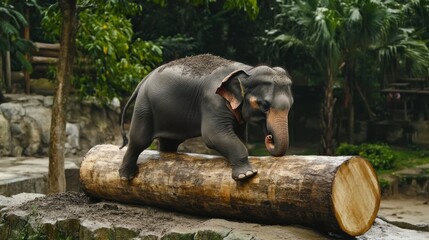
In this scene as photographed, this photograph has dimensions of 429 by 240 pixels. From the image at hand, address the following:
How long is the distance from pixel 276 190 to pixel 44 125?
8633mm

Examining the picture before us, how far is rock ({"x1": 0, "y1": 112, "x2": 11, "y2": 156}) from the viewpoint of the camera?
11398 millimetres

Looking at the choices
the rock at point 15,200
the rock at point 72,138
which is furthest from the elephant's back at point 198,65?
the rock at point 72,138

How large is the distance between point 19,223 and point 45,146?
21.8ft

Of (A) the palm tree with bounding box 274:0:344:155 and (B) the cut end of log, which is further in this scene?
(A) the palm tree with bounding box 274:0:344:155

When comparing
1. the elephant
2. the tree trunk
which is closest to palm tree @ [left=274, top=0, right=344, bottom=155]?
the tree trunk

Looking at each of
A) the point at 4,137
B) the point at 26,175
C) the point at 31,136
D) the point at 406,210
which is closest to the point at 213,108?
the point at 26,175

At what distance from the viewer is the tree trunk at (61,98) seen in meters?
7.97

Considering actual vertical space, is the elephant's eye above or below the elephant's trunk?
above

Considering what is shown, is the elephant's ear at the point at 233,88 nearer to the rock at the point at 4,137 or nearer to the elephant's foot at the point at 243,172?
the elephant's foot at the point at 243,172

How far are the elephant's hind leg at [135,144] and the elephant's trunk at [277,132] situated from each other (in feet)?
4.13

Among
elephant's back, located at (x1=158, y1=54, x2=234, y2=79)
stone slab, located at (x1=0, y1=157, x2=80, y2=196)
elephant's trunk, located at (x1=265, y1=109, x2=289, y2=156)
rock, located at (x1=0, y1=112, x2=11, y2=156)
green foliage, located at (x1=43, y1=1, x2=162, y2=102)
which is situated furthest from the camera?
rock, located at (x1=0, y1=112, x2=11, y2=156)

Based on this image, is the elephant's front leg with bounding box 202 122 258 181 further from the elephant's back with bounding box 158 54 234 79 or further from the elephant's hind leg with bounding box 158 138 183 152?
the elephant's hind leg with bounding box 158 138 183 152

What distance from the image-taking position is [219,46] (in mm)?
19031

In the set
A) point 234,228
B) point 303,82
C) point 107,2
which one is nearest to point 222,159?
point 234,228
